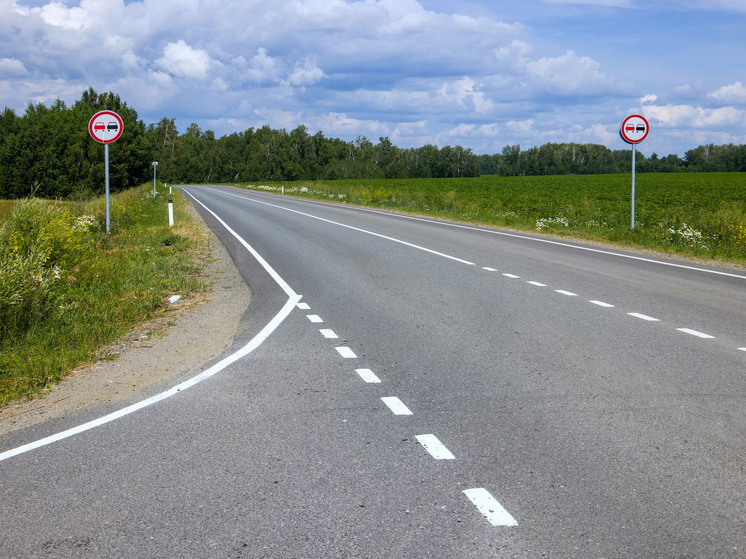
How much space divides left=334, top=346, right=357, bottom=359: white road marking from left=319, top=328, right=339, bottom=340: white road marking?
50 cm

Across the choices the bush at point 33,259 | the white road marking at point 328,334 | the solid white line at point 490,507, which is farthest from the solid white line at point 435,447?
the bush at point 33,259

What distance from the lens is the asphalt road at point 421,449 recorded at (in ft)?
11.1

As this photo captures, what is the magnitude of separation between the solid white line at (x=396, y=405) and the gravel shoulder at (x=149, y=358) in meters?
2.14

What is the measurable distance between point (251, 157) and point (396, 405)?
171 meters

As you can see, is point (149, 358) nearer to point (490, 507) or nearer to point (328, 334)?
point (328, 334)

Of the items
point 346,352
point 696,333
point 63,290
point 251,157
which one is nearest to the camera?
point 346,352

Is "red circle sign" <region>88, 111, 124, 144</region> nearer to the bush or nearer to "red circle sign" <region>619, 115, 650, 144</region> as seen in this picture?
the bush

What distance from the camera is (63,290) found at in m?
9.86

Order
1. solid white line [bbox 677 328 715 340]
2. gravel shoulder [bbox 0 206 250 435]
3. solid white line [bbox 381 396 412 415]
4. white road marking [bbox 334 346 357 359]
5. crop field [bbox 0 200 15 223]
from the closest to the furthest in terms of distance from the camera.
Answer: solid white line [bbox 381 396 412 415], gravel shoulder [bbox 0 206 250 435], white road marking [bbox 334 346 357 359], solid white line [bbox 677 328 715 340], crop field [bbox 0 200 15 223]

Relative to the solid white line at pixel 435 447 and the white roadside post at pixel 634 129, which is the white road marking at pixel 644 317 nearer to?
the solid white line at pixel 435 447

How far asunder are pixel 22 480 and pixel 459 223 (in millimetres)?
23038

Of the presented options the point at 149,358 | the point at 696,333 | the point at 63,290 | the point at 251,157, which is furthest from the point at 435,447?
the point at 251,157

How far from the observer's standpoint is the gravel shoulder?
5605 mm

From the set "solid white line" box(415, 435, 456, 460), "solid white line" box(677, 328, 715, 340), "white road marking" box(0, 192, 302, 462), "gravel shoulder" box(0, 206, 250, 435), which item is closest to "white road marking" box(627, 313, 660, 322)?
"solid white line" box(677, 328, 715, 340)
